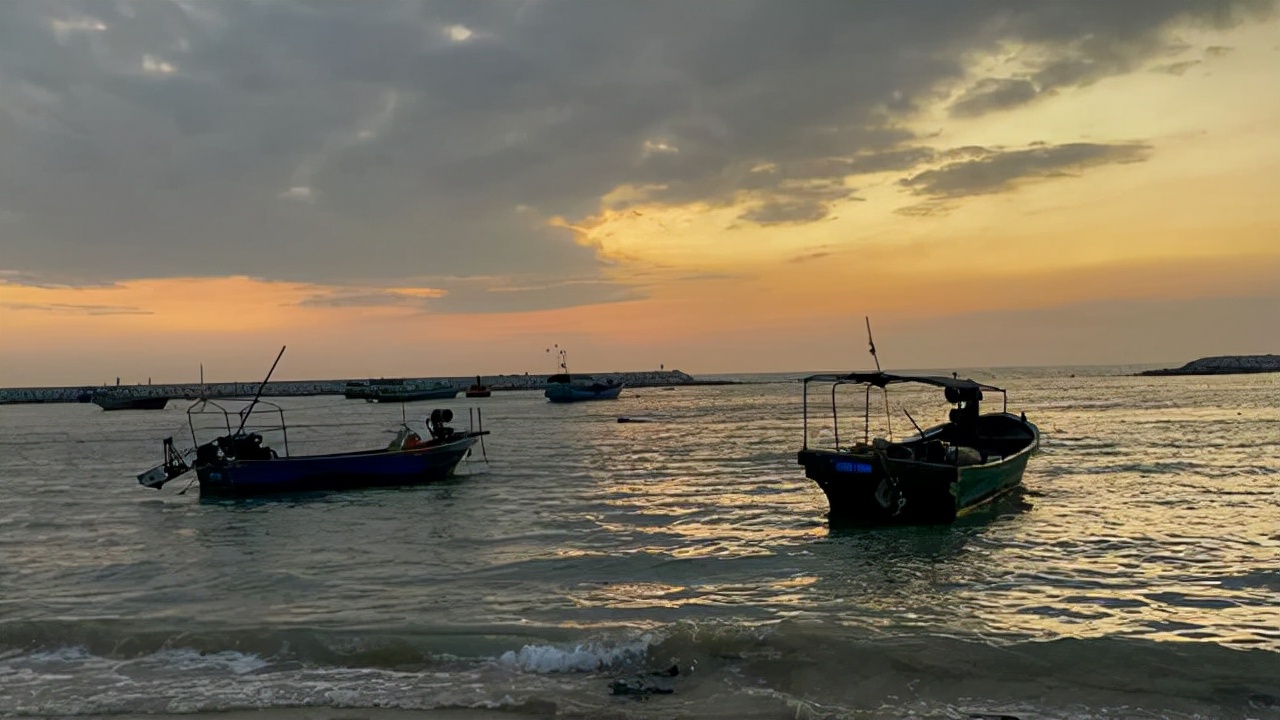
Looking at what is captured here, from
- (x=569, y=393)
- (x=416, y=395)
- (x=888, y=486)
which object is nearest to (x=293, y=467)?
(x=888, y=486)

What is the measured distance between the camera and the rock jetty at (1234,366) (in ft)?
457

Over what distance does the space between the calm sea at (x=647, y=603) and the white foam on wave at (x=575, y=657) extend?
37 millimetres

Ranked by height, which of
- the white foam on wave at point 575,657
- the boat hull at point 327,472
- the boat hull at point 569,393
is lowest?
the white foam on wave at point 575,657

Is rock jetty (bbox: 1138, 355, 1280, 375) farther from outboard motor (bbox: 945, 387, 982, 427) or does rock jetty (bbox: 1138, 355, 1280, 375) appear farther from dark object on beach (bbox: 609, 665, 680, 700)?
dark object on beach (bbox: 609, 665, 680, 700)

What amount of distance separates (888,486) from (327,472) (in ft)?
52.3

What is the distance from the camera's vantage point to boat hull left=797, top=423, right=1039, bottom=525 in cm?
1588

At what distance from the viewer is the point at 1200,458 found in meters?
27.3

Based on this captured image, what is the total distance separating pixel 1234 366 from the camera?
143125 millimetres

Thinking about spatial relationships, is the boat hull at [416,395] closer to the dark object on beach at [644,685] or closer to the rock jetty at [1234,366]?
the dark object on beach at [644,685]

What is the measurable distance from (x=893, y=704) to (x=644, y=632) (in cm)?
304

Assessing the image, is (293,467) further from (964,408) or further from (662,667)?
(964,408)

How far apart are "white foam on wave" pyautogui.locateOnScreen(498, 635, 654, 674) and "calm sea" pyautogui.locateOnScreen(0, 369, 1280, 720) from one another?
0.04 meters

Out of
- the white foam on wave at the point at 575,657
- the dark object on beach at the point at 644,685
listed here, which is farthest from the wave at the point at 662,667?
the dark object on beach at the point at 644,685

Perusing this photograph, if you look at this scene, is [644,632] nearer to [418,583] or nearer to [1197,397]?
[418,583]
